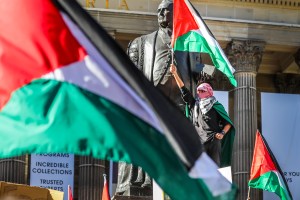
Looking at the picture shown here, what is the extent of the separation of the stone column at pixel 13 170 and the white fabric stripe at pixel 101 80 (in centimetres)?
2637

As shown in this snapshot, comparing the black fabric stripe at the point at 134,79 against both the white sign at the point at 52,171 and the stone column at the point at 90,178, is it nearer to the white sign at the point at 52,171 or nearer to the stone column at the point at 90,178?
the white sign at the point at 52,171

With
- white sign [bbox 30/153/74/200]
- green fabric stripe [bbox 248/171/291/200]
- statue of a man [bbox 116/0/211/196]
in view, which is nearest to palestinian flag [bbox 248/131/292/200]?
green fabric stripe [bbox 248/171/291/200]

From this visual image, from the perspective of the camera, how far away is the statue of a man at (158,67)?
9.75m

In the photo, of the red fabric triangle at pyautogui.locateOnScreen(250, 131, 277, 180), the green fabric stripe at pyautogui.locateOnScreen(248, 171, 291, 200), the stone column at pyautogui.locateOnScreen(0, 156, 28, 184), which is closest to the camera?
the green fabric stripe at pyautogui.locateOnScreen(248, 171, 291, 200)

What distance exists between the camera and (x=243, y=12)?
112 ft

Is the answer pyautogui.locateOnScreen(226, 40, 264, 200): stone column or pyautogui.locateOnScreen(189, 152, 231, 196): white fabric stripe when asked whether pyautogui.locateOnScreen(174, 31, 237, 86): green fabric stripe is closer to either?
pyautogui.locateOnScreen(189, 152, 231, 196): white fabric stripe

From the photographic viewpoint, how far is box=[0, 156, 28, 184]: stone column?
3095cm

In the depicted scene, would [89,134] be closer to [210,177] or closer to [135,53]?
[210,177]

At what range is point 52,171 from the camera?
29.8 metres

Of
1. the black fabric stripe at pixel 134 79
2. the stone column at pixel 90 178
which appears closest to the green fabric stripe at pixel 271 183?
the black fabric stripe at pixel 134 79

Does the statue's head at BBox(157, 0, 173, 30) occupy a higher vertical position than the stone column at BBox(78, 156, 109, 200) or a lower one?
lower

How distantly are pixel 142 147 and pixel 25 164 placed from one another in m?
27.6

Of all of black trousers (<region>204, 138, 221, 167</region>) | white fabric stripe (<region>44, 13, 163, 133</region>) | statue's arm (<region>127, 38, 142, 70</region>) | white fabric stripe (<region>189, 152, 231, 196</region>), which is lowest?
white fabric stripe (<region>189, 152, 231, 196</region>)

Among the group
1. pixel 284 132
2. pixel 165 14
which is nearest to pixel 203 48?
pixel 165 14
